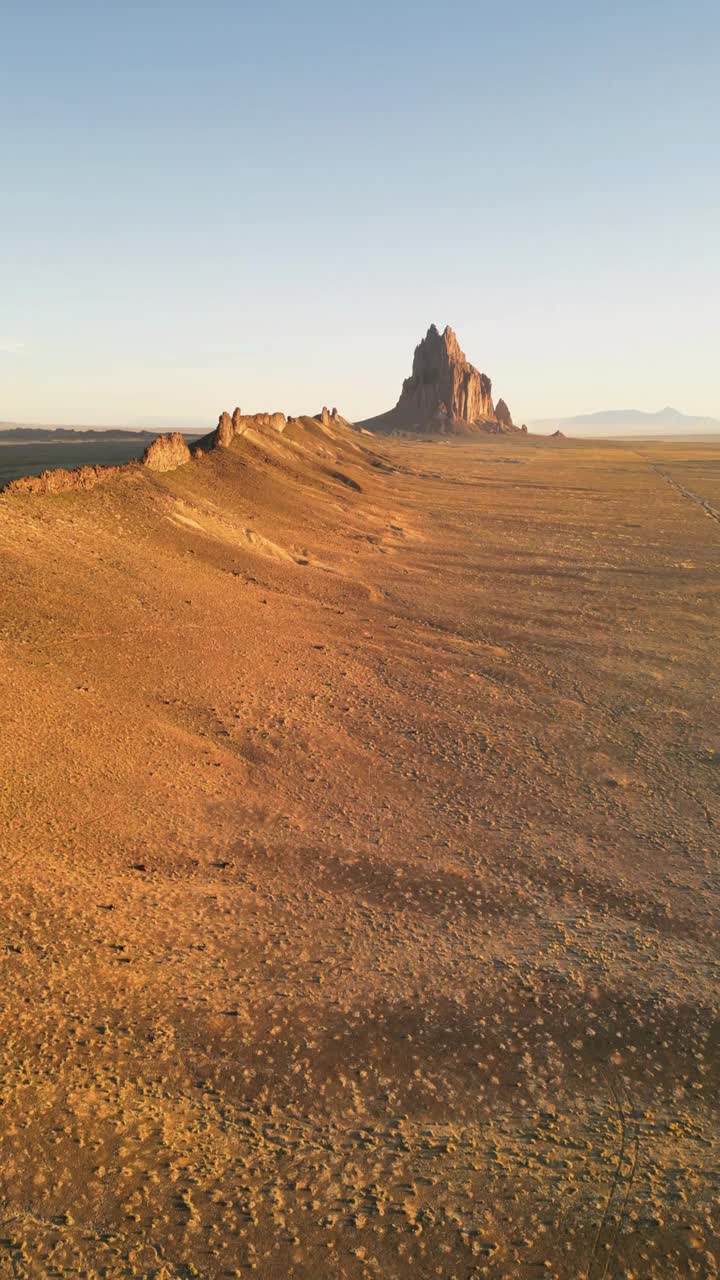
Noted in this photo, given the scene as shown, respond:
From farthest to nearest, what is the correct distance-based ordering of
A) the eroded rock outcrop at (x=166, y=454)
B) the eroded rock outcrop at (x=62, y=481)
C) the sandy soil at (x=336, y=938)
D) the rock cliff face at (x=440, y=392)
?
1. the rock cliff face at (x=440, y=392)
2. the eroded rock outcrop at (x=166, y=454)
3. the eroded rock outcrop at (x=62, y=481)
4. the sandy soil at (x=336, y=938)

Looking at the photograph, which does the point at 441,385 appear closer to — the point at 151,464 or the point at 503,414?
the point at 503,414

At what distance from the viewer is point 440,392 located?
147 m

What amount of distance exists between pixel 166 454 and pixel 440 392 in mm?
131879

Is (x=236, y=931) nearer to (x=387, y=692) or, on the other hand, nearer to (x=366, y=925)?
(x=366, y=925)

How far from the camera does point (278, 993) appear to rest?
21.5ft

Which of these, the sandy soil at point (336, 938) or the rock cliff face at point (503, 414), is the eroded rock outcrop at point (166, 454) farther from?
the rock cliff face at point (503, 414)

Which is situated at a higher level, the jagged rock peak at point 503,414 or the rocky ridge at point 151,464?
the jagged rock peak at point 503,414

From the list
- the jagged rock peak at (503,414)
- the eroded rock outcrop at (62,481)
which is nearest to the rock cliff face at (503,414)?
the jagged rock peak at (503,414)

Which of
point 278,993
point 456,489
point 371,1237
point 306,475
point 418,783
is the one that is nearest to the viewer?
point 371,1237

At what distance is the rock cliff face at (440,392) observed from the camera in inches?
5723

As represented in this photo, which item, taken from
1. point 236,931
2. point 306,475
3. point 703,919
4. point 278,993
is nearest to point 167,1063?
point 278,993

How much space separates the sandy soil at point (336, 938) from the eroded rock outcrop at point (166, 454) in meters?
5.36

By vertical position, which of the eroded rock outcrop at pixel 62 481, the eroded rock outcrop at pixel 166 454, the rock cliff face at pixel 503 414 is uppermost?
the rock cliff face at pixel 503 414

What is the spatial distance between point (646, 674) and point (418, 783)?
23.4 feet
